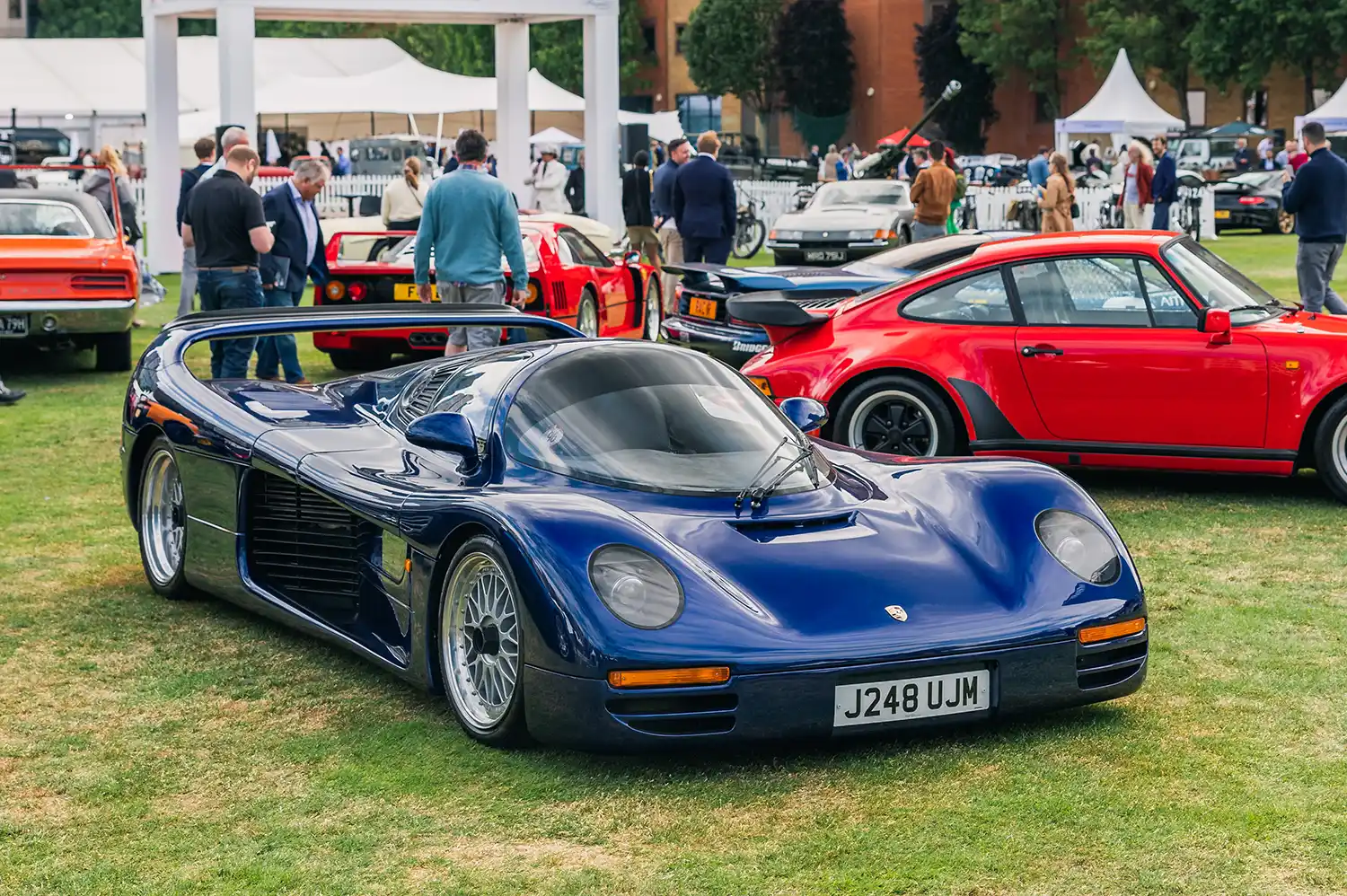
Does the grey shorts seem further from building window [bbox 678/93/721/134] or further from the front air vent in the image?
building window [bbox 678/93/721/134]

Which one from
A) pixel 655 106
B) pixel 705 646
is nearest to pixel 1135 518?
pixel 705 646

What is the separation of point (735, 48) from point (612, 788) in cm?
7244

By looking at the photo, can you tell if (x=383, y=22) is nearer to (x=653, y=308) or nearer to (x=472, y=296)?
(x=653, y=308)

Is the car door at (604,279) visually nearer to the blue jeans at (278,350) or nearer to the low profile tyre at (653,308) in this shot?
the low profile tyre at (653,308)

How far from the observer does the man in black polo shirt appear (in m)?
12.1

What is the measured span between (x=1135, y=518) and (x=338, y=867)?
551 cm

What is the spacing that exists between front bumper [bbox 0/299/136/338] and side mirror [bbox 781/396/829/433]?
914cm

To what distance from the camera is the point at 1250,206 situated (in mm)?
35062

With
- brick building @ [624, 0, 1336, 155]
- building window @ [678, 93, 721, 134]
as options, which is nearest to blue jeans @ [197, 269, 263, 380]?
brick building @ [624, 0, 1336, 155]

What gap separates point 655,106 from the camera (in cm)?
8419

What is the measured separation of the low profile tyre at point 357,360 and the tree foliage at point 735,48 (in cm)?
6174

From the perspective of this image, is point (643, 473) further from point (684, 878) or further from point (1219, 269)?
point (1219, 269)

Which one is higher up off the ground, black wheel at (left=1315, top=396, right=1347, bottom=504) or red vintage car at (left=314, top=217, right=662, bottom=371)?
red vintage car at (left=314, top=217, right=662, bottom=371)

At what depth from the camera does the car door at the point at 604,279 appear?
1577 cm
